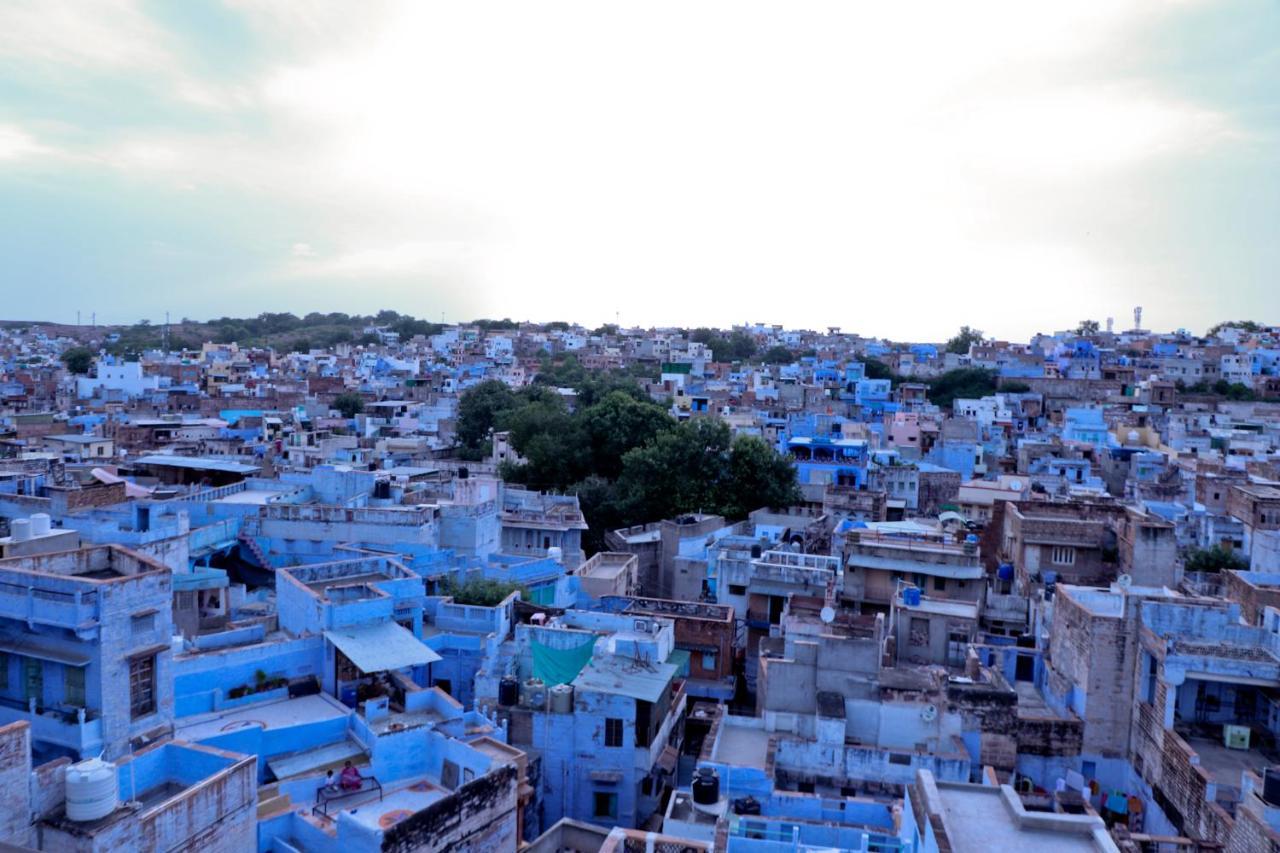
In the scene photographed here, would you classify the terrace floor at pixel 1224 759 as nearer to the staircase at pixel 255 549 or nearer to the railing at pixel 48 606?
the railing at pixel 48 606

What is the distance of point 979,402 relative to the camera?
49562mm

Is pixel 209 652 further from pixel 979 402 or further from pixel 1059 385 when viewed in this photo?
pixel 1059 385

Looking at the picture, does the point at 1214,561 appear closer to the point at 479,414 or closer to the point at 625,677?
the point at 625,677

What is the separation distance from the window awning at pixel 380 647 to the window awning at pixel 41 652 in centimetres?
373

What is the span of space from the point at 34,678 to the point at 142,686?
1.13 meters

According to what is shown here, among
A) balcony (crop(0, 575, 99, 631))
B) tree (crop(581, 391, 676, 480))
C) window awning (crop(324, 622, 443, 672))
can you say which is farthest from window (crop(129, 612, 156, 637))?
tree (crop(581, 391, 676, 480))

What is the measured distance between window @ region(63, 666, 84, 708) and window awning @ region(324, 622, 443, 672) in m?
3.64

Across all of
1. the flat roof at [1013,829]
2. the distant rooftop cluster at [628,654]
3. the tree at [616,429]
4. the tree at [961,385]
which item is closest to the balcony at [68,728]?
the distant rooftop cluster at [628,654]

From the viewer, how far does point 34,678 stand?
1066 centimetres

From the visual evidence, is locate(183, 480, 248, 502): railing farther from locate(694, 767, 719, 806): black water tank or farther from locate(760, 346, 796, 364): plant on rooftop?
locate(760, 346, 796, 364): plant on rooftop

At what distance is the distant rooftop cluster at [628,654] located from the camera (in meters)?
10.2

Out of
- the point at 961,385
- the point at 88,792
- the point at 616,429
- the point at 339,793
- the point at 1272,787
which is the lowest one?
the point at 339,793

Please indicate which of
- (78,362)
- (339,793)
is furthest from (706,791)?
(78,362)

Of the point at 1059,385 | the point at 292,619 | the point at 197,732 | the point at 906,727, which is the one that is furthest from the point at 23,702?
the point at 1059,385
